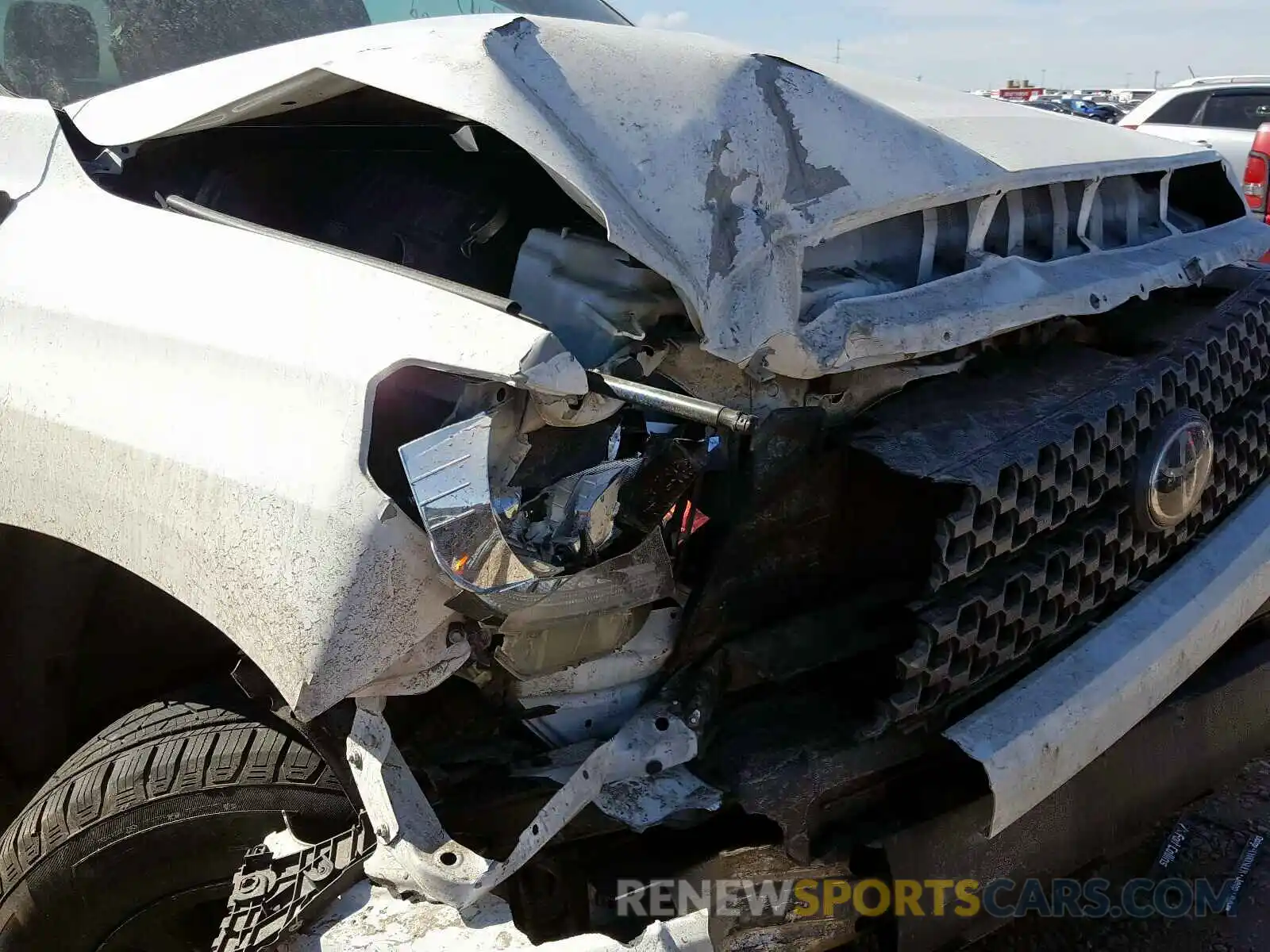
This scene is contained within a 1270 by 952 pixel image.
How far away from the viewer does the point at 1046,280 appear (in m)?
1.82

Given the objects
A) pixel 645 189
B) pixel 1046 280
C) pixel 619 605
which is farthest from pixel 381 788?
pixel 1046 280

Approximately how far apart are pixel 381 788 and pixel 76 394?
753 millimetres

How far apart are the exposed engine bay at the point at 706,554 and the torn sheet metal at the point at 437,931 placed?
3 centimetres

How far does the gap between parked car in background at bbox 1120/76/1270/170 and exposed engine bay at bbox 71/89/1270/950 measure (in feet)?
25.2

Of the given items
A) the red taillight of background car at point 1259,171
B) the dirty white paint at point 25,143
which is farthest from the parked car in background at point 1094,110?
the dirty white paint at point 25,143

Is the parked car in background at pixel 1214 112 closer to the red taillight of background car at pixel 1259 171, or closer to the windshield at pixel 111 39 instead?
the red taillight of background car at pixel 1259 171

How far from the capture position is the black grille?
5.09 feet

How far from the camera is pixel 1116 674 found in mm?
1717

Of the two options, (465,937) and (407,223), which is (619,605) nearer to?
(465,937)

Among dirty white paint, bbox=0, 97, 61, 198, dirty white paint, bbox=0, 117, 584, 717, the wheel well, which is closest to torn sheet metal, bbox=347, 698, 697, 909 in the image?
dirty white paint, bbox=0, 117, 584, 717

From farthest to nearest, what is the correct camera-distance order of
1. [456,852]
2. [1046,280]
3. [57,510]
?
[1046,280], [57,510], [456,852]

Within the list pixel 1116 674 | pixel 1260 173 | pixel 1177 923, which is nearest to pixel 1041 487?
pixel 1116 674

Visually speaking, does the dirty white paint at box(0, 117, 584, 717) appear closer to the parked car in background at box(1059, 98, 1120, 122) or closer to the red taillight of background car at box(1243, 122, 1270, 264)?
the red taillight of background car at box(1243, 122, 1270, 264)

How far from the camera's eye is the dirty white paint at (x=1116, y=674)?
1.58m
